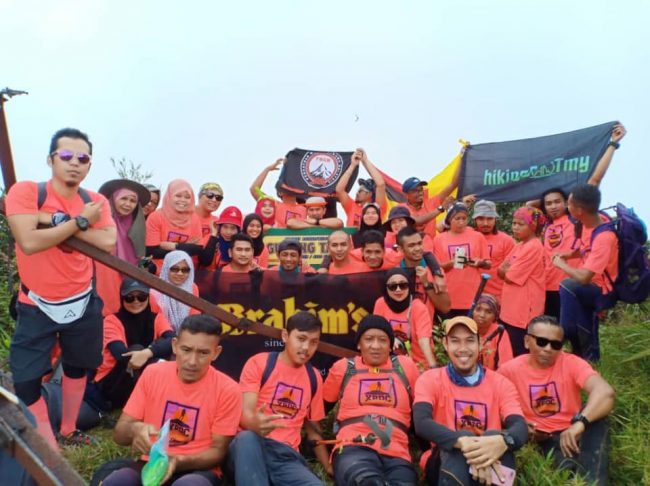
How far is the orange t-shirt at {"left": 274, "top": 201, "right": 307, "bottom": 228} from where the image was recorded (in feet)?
25.4

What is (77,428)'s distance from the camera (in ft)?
14.9

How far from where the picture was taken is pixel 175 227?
236 inches

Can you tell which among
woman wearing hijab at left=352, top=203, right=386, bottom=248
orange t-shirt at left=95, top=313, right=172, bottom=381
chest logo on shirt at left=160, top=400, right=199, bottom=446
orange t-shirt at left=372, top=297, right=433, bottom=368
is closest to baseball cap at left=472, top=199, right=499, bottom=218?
woman wearing hijab at left=352, top=203, right=386, bottom=248

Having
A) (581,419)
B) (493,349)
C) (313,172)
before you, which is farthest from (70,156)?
(313,172)

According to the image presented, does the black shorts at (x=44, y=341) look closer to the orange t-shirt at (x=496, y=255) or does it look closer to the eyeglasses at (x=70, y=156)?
the eyeglasses at (x=70, y=156)

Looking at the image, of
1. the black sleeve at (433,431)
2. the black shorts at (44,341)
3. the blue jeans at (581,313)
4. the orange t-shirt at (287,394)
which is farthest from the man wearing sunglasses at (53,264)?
the blue jeans at (581,313)

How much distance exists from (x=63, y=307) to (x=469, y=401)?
109 inches

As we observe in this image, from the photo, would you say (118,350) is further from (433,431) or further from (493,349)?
(493,349)

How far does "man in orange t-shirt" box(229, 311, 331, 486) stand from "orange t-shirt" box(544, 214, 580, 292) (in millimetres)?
2946

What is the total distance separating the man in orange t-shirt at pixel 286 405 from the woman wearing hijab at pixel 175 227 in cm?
203

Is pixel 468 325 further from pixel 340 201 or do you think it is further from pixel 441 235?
pixel 340 201

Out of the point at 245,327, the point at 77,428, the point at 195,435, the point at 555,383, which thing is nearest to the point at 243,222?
the point at 245,327

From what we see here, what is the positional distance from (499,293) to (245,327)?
3075 millimetres

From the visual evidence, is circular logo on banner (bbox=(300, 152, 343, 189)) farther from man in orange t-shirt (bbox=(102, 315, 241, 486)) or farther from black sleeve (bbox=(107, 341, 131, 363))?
man in orange t-shirt (bbox=(102, 315, 241, 486))
